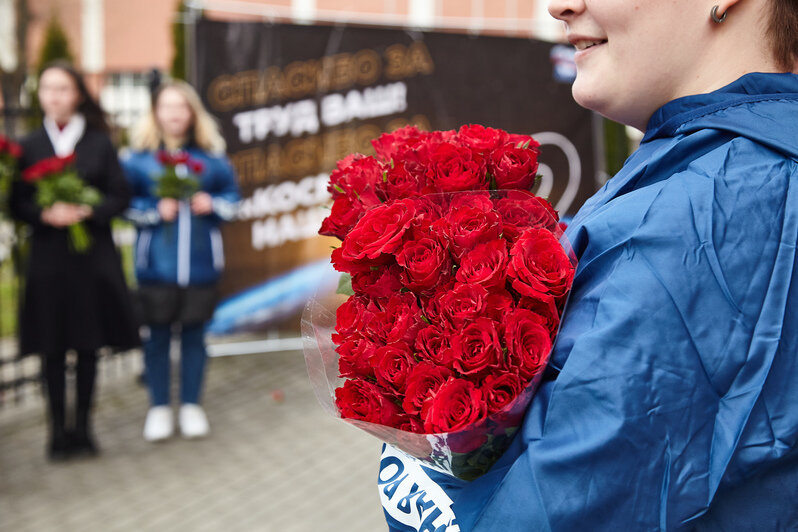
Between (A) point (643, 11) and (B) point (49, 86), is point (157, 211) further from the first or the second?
(A) point (643, 11)

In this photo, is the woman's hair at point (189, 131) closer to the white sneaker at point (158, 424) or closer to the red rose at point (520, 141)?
the white sneaker at point (158, 424)

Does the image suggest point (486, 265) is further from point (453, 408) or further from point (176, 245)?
point (176, 245)

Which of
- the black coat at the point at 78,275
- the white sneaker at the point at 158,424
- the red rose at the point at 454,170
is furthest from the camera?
the white sneaker at the point at 158,424

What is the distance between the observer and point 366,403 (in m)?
1.25

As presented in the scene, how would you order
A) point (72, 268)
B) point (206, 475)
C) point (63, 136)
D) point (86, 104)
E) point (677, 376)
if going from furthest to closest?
1. point (86, 104)
2. point (63, 136)
3. point (72, 268)
4. point (206, 475)
5. point (677, 376)

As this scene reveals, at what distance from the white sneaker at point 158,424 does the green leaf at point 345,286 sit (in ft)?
14.5

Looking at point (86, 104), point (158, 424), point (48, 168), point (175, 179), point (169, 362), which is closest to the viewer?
point (48, 168)

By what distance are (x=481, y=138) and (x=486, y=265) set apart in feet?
1.23

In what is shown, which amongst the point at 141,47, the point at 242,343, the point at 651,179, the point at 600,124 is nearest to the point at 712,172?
the point at 651,179

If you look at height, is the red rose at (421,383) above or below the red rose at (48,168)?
above

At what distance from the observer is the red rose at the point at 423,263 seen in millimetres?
1222

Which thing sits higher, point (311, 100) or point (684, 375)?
point (684, 375)

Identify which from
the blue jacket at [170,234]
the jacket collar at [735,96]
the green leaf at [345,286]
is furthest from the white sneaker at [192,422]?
the jacket collar at [735,96]

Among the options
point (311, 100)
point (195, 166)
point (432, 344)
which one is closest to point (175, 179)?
point (195, 166)
